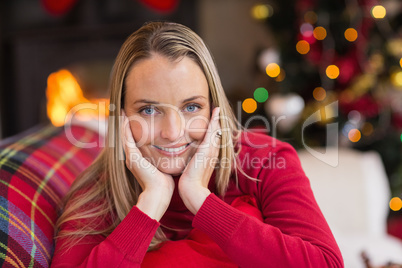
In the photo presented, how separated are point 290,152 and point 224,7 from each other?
271 cm

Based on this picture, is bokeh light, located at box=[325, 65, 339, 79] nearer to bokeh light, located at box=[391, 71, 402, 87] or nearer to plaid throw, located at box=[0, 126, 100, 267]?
bokeh light, located at box=[391, 71, 402, 87]

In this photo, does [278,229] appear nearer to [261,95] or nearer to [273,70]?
[273,70]

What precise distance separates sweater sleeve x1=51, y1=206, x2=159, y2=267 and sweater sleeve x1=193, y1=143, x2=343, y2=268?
108mm

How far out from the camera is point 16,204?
1.00 m

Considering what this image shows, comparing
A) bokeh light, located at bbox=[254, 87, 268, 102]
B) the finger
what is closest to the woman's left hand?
the finger

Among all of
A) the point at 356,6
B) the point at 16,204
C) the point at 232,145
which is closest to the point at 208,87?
the point at 232,145

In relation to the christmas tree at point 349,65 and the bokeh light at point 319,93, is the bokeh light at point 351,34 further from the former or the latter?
the bokeh light at point 319,93

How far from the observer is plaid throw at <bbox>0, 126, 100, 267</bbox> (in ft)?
3.05

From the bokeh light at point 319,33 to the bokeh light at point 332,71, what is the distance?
0.17 metres

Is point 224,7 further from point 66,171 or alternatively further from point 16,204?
point 16,204

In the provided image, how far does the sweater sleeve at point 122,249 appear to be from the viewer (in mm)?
901

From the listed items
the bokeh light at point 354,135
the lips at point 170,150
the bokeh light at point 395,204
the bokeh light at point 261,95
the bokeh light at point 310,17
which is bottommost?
the bokeh light at point 395,204

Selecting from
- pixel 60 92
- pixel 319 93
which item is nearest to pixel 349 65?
pixel 319 93

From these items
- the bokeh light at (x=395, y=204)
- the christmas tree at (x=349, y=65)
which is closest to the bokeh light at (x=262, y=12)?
the christmas tree at (x=349, y=65)
